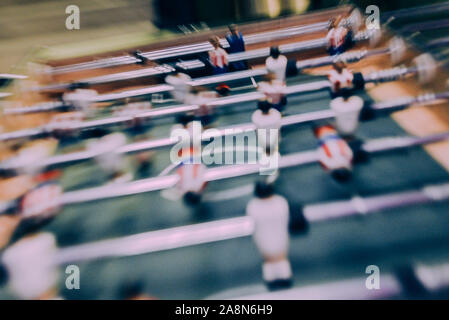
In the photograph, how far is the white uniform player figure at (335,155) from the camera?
1507mm

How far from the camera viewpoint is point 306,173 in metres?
1.71

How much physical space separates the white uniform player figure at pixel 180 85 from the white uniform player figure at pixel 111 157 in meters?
0.81

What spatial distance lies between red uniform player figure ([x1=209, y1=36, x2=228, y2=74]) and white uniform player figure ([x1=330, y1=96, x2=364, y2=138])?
124cm

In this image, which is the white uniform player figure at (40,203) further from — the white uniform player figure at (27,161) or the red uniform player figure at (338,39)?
the red uniform player figure at (338,39)

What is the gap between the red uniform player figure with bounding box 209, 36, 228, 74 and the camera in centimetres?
237

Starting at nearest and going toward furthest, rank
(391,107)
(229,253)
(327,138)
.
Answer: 1. (229,253)
2. (327,138)
3. (391,107)

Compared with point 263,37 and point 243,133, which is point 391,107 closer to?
point 243,133

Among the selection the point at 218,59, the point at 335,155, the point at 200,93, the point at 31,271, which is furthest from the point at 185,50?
the point at 31,271

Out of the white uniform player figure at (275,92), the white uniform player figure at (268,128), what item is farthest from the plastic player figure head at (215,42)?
the white uniform player figure at (268,128)

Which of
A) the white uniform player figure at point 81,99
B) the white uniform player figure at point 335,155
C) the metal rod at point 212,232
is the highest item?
the white uniform player figure at point 81,99

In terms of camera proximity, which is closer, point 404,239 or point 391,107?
point 404,239
